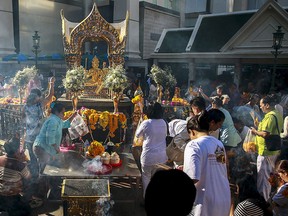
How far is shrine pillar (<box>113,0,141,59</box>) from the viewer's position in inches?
834

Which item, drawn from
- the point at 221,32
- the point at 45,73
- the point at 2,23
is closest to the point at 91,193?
the point at 221,32

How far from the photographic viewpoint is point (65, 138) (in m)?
6.52

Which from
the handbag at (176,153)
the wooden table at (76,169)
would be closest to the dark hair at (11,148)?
the wooden table at (76,169)

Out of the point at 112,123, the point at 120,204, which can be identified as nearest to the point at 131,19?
the point at 112,123

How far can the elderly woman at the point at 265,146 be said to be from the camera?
518 cm

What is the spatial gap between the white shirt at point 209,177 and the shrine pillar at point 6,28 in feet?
59.7

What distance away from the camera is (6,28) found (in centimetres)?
1888

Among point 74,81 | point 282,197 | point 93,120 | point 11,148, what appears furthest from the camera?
point 74,81

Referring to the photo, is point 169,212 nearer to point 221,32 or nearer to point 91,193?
point 91,193

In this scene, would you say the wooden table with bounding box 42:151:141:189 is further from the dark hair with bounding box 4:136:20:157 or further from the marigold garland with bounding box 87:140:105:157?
the dark hair with bounding box 4:136:20:157

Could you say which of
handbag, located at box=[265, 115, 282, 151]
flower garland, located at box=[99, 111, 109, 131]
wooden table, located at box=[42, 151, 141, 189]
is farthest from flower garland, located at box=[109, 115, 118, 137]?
handbag, located at box=[265, 115, 282, 151]

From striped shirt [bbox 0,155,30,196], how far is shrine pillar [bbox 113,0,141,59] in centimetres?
1742

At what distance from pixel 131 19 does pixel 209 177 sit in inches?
775

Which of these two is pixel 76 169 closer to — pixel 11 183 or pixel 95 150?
pixel 95 150
